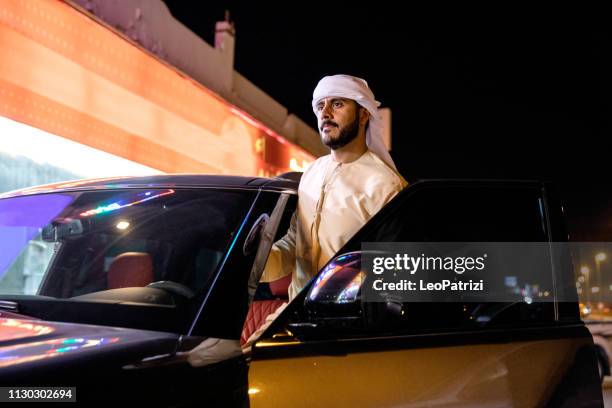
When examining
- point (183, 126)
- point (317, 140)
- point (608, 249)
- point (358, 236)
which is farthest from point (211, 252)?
point (317, 140)

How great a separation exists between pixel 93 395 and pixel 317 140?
11.7 metres

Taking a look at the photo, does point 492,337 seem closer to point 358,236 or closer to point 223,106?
point 358,236

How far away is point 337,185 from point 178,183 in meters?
0.62

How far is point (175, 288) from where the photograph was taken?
197 cm

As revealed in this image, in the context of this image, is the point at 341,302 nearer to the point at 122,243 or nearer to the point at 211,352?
the point at 211,352

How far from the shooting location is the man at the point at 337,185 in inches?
97.3

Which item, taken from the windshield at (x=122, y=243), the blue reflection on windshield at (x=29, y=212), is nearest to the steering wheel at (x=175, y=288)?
the windshield at (x=122, y=243)

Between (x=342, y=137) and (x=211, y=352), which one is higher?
(x=342, y=137)

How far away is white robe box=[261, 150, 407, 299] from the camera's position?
2.46m

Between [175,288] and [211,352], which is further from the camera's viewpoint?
[175,288]

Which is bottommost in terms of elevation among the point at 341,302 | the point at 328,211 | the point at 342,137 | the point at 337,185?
the point at 341,302

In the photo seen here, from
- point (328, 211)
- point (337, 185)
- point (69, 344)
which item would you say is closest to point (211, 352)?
point (69, 344)

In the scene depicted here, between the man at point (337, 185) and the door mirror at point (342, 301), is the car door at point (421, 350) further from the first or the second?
the man at point (337, 185)

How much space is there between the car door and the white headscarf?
614 millimetres
